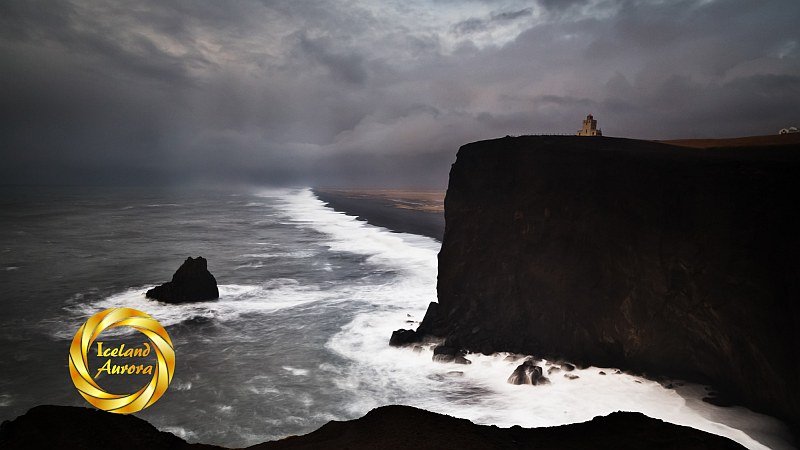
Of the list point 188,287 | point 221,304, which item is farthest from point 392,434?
point 188,287

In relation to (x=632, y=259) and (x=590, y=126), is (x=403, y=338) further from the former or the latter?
(x=590, y=126)

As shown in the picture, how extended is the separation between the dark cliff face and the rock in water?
20.3m

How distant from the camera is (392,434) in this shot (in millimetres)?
7035

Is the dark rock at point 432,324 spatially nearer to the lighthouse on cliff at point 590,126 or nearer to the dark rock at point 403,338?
the dark rock at point 403,338

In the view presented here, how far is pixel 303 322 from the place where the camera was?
2886 centimetres

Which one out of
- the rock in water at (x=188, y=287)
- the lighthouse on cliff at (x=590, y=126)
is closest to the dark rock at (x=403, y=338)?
the rock in water at (x=188, y=287)

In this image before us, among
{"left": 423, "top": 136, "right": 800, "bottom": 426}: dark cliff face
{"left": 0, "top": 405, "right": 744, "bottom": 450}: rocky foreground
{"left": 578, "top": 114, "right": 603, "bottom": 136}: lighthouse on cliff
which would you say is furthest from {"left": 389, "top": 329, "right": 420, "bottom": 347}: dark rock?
{"left": 578, "top": 114, "right": 603, "bottom": 136}: lighthouse on cliff

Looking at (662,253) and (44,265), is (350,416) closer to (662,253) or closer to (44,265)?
(662,253)

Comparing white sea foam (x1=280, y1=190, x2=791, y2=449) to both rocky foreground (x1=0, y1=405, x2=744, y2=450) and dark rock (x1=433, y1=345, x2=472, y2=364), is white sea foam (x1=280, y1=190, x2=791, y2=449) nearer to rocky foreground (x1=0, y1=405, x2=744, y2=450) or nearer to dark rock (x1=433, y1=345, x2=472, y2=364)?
dark rock (x1=433, y1=345, x2=472, y2=364)

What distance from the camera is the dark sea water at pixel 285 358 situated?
16.4 metres

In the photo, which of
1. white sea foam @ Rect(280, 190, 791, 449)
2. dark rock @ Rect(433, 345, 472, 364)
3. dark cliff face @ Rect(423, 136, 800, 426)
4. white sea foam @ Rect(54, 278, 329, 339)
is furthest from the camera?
white sea foam @ Rect(54, 278, 329, 339)

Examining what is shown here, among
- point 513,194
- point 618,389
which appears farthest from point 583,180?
point 618,389

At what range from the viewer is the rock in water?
105 feet

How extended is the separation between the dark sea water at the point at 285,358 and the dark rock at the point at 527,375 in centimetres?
39
